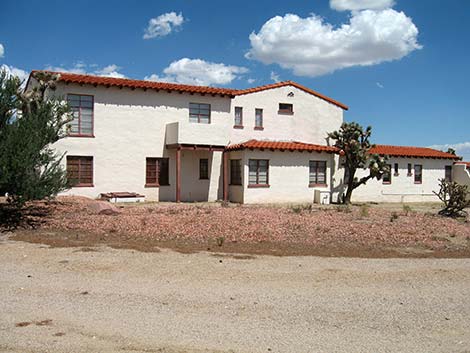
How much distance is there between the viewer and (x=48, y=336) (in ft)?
18.6

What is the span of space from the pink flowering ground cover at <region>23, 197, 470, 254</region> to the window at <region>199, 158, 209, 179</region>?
375 inches

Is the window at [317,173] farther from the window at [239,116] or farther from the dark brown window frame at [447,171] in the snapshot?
the dark brown window frame at [447,171]

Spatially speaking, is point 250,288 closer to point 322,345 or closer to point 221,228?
point 322,345

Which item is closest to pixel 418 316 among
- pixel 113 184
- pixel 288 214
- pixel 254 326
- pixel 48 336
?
pixel 254 326

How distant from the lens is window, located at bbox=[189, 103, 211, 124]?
1072 inches

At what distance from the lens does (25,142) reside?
14.4m

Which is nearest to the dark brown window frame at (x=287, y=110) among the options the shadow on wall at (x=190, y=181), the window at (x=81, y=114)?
the shadow on wall at (x=190, y=181)

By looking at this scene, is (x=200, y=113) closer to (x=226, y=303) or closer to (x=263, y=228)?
(x=263, y=228)

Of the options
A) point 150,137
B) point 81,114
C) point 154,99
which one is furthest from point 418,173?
point 81,114

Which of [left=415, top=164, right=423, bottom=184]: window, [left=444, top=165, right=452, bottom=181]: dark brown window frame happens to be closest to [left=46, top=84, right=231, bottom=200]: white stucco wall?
[left=415, top=164, right=423, bottom=184]: window

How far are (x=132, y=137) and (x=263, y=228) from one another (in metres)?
13.4

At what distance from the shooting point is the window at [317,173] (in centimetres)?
2828

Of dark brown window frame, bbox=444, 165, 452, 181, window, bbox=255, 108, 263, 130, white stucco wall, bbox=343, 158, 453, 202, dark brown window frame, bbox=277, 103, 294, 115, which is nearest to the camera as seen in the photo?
window, bbox=255, 108, 263, 130

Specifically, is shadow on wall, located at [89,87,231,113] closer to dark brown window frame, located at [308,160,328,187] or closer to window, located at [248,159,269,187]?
window, located at [248,159,269,187]
